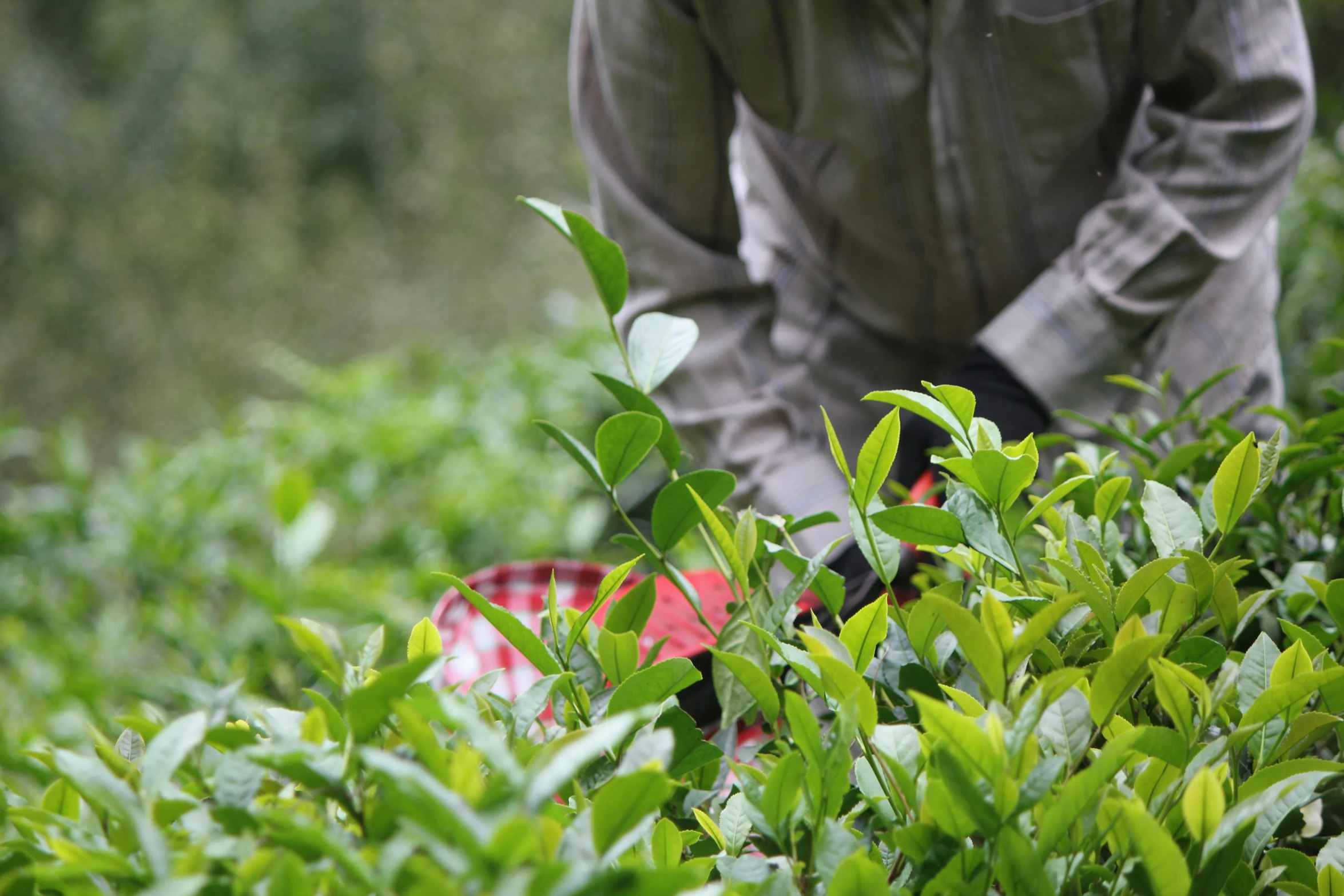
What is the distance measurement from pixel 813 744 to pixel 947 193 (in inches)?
Result: 37.1

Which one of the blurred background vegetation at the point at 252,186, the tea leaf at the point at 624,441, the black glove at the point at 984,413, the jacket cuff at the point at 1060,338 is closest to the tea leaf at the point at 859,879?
the tea leaf at the point at 624,441

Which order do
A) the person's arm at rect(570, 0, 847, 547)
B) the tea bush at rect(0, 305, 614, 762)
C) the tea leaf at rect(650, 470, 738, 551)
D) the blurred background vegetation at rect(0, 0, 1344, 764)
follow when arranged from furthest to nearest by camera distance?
the blurred background vegetation at rect(0, 0, 1344, 764) → the tea bush at rect(0, 305, 614, 762) → the person's arm at rect(570, 0, 847, 547) → the tea leaf at rect(650, 470, 738, 551)

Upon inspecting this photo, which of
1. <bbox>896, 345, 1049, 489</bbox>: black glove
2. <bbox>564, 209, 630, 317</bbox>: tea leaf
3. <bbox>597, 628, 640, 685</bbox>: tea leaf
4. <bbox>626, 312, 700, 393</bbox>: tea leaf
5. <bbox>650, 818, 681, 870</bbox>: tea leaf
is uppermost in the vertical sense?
<bbox>564, 209, 630, 317</bbox>: tea leaf

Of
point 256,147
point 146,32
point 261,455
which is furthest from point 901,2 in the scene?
point 146,32

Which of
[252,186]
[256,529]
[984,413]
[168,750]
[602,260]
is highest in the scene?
[602,260]

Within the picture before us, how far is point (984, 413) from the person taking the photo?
3.62 feet

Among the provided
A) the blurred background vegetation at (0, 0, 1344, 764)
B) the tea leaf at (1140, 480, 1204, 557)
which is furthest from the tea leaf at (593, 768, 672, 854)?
the blurred background vegetation at (0, 0, 1344, 764)

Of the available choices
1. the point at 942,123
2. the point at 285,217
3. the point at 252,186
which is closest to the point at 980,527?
the point at 942,123

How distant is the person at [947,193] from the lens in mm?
1147

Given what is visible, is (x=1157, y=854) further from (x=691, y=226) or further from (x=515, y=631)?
(x=691, y=226)

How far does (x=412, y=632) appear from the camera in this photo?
57cm

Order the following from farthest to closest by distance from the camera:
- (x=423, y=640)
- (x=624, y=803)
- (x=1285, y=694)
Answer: (x=423, y=640), (x=1285, y=694), (x=624, y=803)

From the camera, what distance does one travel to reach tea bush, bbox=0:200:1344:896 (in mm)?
348

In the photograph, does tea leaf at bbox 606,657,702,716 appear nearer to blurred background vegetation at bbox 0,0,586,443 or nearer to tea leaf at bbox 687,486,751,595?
tea leaf at bbox 687,486,751,595
